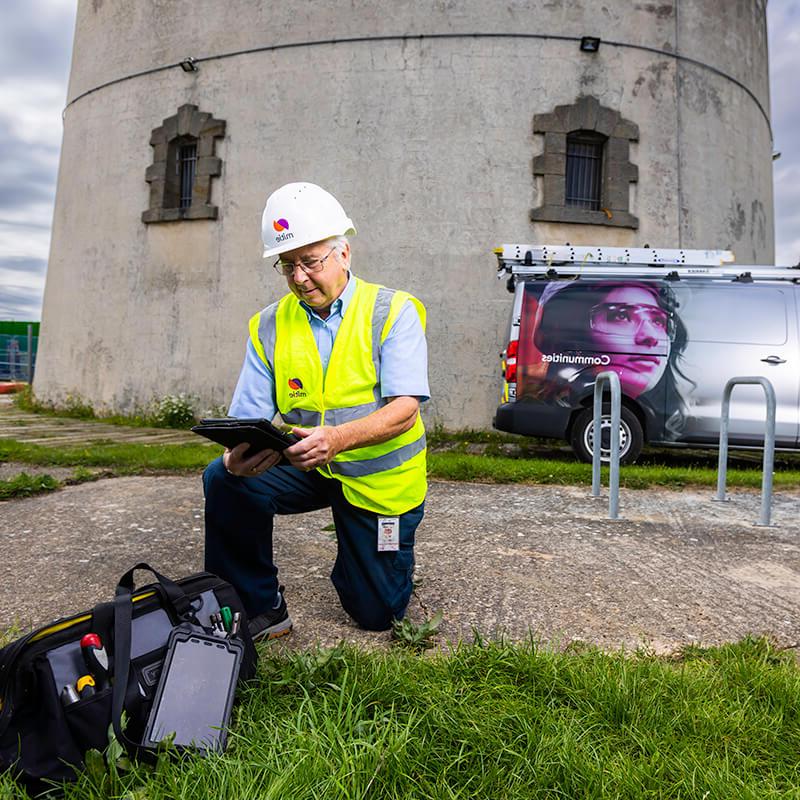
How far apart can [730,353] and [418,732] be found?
697cm

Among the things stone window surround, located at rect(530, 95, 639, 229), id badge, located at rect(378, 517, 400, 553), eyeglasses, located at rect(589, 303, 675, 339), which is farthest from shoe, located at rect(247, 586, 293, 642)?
stone window surround, located at rect(530, 95, 639, 229)

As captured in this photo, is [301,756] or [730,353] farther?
[730,353]

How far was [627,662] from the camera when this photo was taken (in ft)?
8.32

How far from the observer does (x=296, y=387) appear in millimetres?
2980

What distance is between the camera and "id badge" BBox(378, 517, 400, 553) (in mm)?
2939

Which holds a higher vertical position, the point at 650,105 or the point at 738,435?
the point at 650,105

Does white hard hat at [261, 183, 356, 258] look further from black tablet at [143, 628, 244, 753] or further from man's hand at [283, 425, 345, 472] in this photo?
black tablet at [143, 628, 244, 753]

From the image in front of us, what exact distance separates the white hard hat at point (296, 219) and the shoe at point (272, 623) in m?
1.36

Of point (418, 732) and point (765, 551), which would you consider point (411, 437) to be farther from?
point (765, 551)

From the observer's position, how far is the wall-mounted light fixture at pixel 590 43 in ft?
34.7

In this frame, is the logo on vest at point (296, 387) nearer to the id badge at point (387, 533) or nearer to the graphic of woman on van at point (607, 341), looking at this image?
the id badge at point (387, 533)

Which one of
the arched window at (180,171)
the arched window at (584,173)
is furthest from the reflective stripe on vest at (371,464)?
the arched window at (180,171)

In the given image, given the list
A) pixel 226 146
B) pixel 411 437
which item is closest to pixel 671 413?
pixel 411 437

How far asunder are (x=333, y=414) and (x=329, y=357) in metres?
0.23
